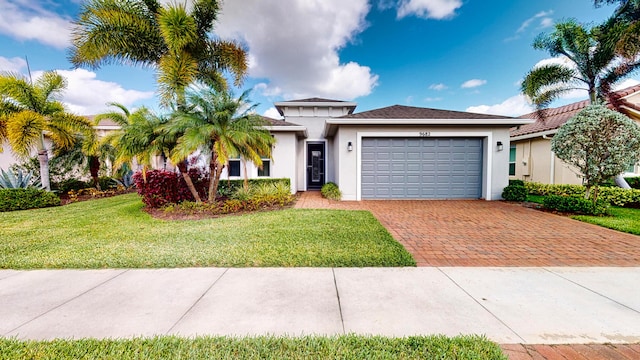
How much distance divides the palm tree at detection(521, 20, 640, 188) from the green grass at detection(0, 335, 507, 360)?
1218 cm

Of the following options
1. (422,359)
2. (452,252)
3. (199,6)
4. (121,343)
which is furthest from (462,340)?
(199,6)

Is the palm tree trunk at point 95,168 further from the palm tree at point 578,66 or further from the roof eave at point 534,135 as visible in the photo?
the roof eave at point 534,135

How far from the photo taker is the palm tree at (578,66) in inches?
365

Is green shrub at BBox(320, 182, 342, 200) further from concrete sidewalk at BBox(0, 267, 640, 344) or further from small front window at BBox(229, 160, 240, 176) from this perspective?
concrete sidewalk at BBox(0, 267, 640, 344)

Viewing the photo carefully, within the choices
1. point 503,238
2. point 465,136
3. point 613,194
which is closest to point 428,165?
point 465,136

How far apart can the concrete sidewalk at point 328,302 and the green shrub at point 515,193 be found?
6417 millimetres

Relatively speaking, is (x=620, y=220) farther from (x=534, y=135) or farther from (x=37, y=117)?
(x=37, y=117)

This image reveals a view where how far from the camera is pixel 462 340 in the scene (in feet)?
6.76

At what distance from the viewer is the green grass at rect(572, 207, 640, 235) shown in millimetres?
5504

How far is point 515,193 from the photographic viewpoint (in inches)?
366

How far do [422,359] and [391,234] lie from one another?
350 cm

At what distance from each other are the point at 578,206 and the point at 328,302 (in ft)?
27.8

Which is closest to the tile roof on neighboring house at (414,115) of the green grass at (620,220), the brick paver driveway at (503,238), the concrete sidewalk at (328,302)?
the brick paver driveway at (503,238)

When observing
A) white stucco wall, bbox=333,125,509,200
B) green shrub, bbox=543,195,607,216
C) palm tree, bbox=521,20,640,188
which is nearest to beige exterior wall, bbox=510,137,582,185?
palm tree, bbox=521,20,640,188
